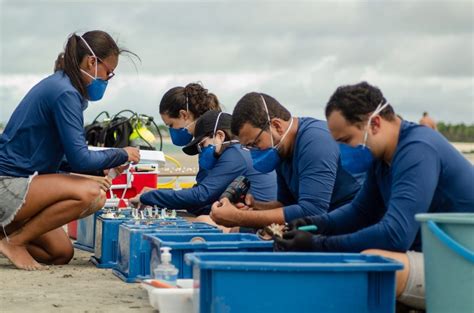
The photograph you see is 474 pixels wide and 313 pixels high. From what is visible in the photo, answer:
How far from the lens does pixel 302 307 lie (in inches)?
142

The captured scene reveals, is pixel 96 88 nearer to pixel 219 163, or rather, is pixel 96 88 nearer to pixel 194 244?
pixel 219 163

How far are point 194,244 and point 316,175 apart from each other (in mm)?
1105

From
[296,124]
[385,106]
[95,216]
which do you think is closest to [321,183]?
[296,124]

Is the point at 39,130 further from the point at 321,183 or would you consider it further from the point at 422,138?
the point at 422,138

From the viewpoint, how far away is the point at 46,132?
6457mm

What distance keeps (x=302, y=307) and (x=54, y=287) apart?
238 centimetres

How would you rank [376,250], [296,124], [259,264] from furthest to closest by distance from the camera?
[296,124] < [376,250] < [259,264]

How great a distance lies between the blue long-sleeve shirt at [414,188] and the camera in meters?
3.97

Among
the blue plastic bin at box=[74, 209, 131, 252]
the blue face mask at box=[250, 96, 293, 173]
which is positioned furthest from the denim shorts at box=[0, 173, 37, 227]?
the blue face mask at box=[250, 96, 293, 173]

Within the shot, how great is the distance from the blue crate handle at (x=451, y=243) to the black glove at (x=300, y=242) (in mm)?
785

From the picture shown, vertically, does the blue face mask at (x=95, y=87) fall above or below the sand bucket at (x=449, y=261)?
above

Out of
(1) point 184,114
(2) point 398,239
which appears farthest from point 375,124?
(1) point 184,114

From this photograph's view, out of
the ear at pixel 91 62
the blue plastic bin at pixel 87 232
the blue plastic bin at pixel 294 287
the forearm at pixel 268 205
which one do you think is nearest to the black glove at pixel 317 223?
the blue plastic bin at pixel 294 287

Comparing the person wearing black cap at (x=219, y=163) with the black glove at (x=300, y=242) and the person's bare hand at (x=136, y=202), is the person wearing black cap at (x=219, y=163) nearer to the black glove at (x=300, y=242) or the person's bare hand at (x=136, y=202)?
the person's bare hand at (x=136, y=202)
